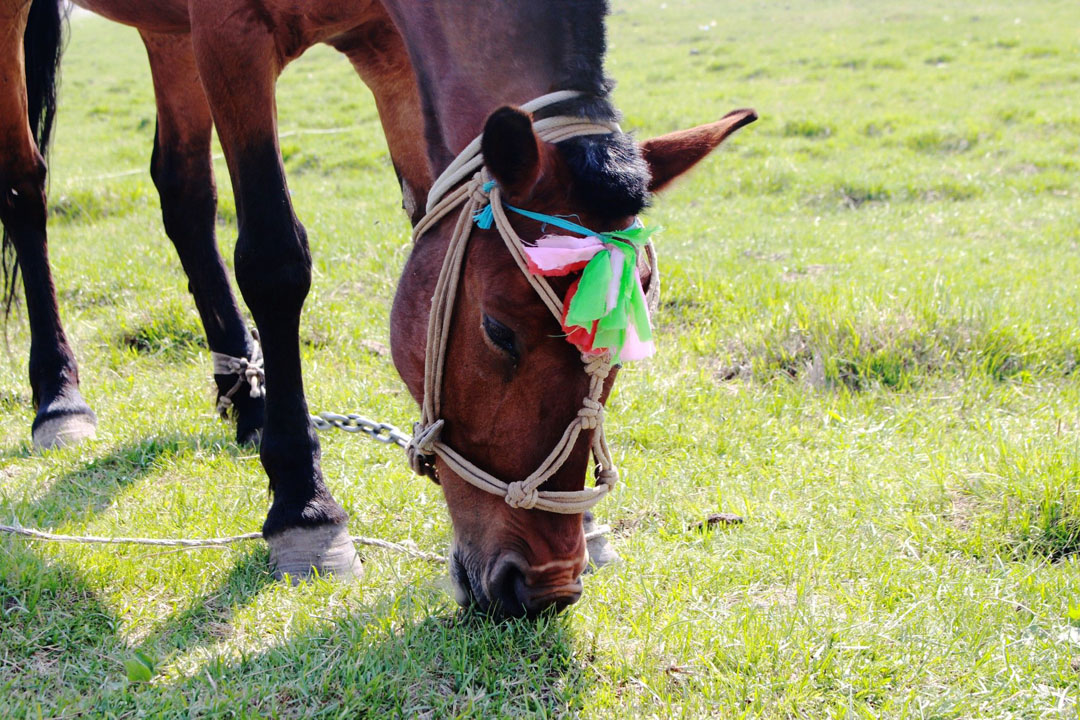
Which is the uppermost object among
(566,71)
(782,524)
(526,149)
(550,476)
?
(566,71)

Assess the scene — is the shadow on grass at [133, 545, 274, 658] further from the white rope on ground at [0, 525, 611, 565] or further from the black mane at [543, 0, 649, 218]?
the black mane at [543, 0, 649, 218]

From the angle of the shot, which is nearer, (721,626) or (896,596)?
(721,626)

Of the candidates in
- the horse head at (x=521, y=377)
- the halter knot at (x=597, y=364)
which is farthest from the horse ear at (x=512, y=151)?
the halter knot at (x=597, y=364)

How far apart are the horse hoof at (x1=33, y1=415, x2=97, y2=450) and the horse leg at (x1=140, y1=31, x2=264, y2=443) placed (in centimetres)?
53

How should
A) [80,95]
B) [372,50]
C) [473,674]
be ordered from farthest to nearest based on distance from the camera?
[80,95]
[372,50]
[473,674]

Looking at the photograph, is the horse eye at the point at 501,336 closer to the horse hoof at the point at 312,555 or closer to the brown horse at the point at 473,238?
the brown horse at the point at 473,238

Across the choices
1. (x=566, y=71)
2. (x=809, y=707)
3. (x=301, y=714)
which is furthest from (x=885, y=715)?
(x=566, y=71)

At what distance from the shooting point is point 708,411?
12.2ft

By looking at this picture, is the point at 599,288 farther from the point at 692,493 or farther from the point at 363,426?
the point at 363,426

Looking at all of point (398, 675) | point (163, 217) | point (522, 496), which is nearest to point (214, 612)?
point (398, 675)

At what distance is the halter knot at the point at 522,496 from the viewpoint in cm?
206

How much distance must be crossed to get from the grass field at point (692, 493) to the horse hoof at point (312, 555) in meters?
0.11

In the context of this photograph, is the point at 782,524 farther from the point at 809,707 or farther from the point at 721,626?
the point at 809,707

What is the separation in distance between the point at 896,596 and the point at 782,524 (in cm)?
49
